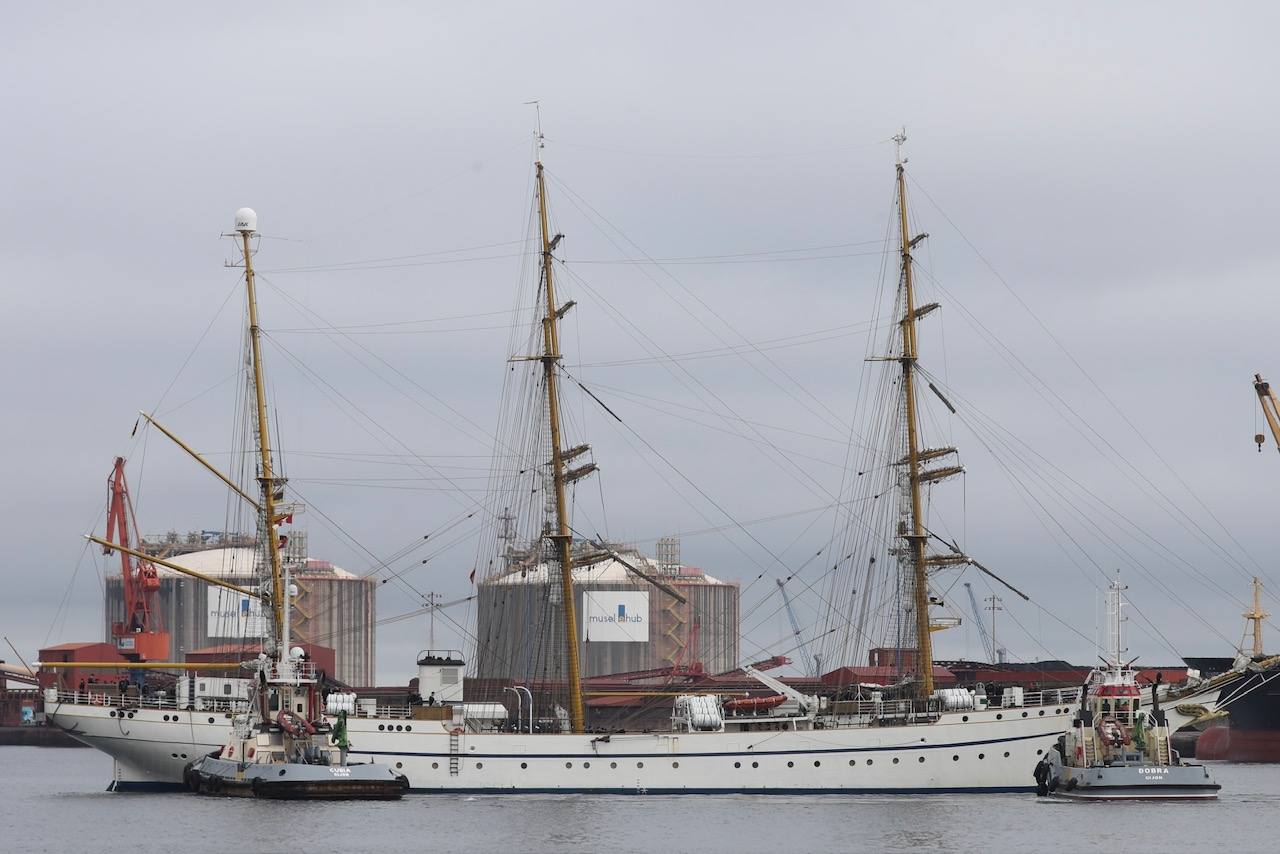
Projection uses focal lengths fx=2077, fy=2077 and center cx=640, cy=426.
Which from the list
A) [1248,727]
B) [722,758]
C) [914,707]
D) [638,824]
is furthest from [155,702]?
[1248,727]

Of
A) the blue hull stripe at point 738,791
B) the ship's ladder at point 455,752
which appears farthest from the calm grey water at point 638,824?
the ship's ladder at point 455,752

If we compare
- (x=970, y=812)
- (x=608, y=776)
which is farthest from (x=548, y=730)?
(x=970, y=812)

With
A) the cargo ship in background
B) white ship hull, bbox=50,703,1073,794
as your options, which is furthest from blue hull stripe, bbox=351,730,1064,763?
the cargo ship in background

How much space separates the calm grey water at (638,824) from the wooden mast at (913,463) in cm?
963

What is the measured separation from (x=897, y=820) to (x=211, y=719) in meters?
33.2

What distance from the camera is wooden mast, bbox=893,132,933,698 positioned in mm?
99625

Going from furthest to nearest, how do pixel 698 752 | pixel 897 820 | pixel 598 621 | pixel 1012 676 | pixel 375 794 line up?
pixel 598 621, pixel 1012 676, pixel 698 752, pixel 375 794, pixel 897 820

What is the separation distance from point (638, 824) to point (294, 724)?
18.7 metres

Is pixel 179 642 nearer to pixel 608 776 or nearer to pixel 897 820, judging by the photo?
pixel 608 776

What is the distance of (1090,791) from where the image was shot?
84.6 m

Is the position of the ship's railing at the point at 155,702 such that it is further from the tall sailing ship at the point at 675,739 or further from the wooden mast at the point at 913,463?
the wooden mast at the point at 913,463

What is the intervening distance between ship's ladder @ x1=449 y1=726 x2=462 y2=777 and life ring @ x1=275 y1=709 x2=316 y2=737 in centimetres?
692

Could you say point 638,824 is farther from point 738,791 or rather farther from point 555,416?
point 555,416

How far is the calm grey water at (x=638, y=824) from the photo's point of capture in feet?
234
